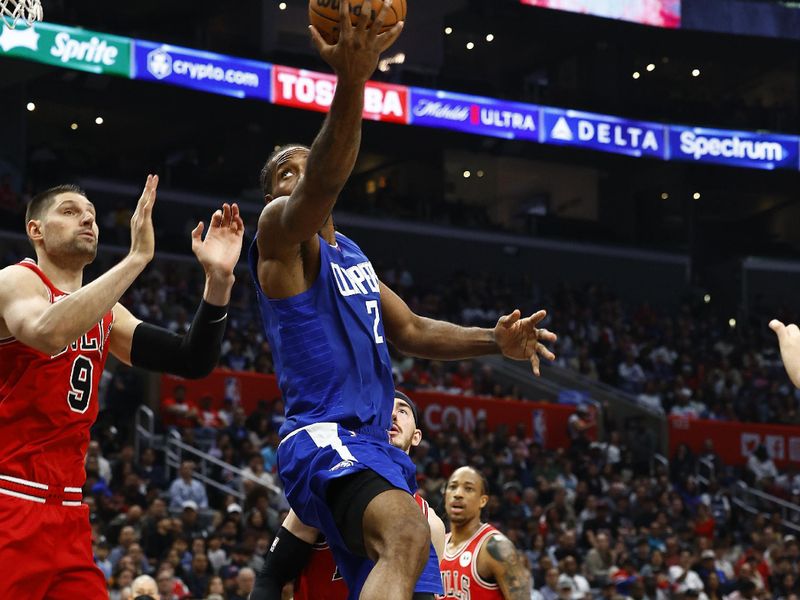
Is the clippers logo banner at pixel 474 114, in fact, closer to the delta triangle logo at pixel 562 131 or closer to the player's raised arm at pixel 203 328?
the delta triangle logo at pixel 562 131

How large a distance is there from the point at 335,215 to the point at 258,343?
9.68 metres

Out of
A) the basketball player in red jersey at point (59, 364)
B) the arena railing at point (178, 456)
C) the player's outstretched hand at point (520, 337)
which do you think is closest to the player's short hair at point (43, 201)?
the basketball player in red jersey at point (59, 364)

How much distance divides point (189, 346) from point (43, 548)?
1028 millimetres

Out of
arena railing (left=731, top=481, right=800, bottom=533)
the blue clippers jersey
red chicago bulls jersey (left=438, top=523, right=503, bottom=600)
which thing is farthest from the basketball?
arena railing (left=731, top=481, right=800, bottom=533)

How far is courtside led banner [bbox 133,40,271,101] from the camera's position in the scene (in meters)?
24.2

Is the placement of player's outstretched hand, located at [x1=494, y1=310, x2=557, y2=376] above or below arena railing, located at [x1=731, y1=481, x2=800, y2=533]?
above

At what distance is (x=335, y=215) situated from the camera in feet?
101

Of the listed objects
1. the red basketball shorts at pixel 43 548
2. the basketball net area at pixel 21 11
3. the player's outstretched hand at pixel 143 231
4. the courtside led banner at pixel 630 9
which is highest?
the courtside led banner at pixel 630 9

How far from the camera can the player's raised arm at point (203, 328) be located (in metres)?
5.12

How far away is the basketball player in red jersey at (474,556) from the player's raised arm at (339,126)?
10.3ft

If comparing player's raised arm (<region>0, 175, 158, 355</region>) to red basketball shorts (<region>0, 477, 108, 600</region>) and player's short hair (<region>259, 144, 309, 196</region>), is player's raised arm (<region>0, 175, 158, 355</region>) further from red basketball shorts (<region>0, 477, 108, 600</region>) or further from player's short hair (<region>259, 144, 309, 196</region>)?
red basketball shorts (<region>0, 477, 108, 600</region>)

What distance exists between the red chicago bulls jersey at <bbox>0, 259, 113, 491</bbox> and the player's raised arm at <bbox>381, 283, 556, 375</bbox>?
4.37ft

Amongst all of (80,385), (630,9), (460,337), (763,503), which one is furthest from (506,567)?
(630,9)

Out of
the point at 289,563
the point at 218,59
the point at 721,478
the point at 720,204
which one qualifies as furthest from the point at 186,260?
the point at 289,563
